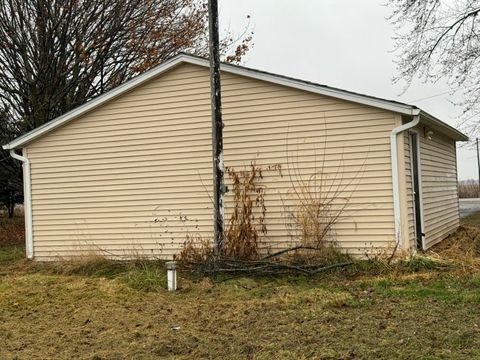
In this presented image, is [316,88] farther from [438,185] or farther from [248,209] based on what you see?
[438,185]

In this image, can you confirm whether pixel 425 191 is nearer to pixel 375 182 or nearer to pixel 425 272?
pixel 375 182

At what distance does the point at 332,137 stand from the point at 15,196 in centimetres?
1448

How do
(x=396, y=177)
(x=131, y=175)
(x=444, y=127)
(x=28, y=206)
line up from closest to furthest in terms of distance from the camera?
(x=396, y=177) < (x=131, y=175) < (x=444, y=127) < (x=28, y=206)

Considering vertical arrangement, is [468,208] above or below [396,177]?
below

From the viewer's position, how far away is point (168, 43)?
19156mm

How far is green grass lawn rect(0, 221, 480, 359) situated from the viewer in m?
4.76

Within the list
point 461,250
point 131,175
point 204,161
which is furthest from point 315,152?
point 131,175

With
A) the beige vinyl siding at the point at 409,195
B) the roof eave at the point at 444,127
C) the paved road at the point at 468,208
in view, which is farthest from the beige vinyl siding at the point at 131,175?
the paved road at the point at 468,208

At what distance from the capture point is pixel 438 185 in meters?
11.7

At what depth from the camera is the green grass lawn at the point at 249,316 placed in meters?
4.76

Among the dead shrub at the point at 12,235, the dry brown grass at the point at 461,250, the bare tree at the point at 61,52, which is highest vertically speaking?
the bare tree at the point at 61,52

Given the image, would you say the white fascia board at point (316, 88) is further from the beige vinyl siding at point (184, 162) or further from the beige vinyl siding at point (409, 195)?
the beige vinyl siding at point (409, 195)

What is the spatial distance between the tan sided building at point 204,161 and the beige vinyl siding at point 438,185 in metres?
0.05

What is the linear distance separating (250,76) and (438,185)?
522 cm
